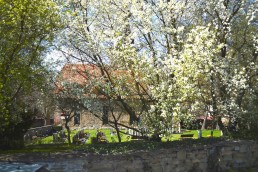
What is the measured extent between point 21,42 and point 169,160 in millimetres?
6769

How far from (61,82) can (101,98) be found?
6.58 ft

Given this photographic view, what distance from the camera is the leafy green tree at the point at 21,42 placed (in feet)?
37.0

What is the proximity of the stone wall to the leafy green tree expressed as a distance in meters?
2.53

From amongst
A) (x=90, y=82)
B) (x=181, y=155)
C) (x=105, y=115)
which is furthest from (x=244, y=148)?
(x=90, y=82)

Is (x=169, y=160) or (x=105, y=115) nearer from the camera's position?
(x=169, y=160)

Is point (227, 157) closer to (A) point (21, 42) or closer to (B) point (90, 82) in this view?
(B) point (90, 82)

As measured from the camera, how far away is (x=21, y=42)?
39.3 feet

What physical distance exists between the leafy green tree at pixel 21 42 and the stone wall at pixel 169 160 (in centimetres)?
253

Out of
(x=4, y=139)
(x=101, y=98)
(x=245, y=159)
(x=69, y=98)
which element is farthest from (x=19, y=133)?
(x=245, y=159)

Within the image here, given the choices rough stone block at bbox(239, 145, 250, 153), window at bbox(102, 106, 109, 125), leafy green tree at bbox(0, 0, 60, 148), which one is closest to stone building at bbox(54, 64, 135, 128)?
window at bbox(102, 106, 109, 125)

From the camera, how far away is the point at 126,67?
553 inches

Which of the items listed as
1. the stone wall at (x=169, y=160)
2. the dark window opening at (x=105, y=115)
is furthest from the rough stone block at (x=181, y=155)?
the dark window opening at (x=105, y=115)

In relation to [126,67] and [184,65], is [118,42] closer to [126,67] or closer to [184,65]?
[126,67]

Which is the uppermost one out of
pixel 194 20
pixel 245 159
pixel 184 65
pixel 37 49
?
pixel 194 20
